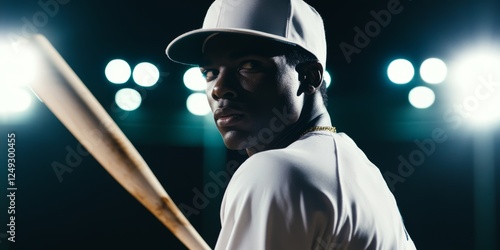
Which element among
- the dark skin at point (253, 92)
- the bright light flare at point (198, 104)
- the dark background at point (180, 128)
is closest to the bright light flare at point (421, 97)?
the dark background at point (180, 128)

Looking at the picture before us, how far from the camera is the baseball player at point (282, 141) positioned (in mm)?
724

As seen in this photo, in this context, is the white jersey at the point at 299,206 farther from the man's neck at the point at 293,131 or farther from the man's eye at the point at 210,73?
the man's eye at the point at 210,73

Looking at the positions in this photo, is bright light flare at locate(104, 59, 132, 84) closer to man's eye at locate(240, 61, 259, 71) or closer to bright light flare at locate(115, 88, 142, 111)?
bright light flare at locate(115, 88, 142, 111)

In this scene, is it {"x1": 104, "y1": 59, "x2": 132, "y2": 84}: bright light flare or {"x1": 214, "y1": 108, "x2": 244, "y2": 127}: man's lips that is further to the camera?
{"x1": 104, "y1": 59, "x2": 132, "y2": 84}: bright light flare

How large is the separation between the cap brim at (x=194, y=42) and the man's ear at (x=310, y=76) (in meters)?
0.11

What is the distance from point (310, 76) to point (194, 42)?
30 centimetres

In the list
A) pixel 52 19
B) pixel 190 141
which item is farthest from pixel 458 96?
pixel 52 19

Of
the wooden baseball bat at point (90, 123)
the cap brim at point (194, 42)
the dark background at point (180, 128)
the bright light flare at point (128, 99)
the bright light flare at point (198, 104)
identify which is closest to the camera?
the wooden baseball bat at point (90, 123)

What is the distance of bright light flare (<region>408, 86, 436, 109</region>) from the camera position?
4.99 meters

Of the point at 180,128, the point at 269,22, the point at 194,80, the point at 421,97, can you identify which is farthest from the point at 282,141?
the point at 180,128

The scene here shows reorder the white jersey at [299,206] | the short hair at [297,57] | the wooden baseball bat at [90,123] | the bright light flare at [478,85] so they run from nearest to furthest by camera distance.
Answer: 1. the white jersey at [299,206]
2. the wooden baseball bat at [90,123]
3. the short hair at [297,57]
4. the bright light flare at [478,85]

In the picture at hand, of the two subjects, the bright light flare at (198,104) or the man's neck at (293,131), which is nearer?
the man's neck at (293,131)

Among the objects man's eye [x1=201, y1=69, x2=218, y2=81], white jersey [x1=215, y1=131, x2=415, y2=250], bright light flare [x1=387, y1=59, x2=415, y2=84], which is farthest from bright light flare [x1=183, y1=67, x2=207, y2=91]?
white jersey [x1=215, y1=131, x2=415, y2=250]

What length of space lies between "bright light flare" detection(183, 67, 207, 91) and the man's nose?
392cm
